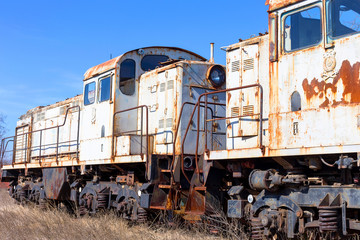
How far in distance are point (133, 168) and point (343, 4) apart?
5.87 meters

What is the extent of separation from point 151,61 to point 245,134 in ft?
14.7

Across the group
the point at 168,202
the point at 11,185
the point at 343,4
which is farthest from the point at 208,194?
the point at 11,185

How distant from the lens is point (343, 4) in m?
6.20

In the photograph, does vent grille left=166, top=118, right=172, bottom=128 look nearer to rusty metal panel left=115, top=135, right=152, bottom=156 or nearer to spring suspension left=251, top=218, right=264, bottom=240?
rusty metal panel left=115, top=135, right=152, bottom=156

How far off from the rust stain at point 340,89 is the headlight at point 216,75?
3654 mm

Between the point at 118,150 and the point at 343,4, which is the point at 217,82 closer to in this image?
the point at 118,150

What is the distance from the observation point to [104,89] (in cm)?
1117

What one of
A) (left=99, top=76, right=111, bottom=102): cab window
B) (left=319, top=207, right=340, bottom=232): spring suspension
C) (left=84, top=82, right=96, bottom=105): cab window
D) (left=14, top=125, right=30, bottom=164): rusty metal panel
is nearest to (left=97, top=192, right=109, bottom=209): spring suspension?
(left=99, top=76, right=111, bottom=102): cab window

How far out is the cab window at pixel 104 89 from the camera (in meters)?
10.9

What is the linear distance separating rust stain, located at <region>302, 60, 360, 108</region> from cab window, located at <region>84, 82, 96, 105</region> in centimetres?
664

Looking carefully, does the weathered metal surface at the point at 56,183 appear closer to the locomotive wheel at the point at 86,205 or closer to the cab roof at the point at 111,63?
the locomotive wheel at the point at 86,205

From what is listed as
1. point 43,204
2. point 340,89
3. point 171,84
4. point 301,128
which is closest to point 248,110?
point 301,128

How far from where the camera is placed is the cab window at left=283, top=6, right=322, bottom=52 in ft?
20.9

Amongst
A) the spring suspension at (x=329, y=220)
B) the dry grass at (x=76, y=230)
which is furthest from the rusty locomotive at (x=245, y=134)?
the dry grass at (x=76, y=230)
